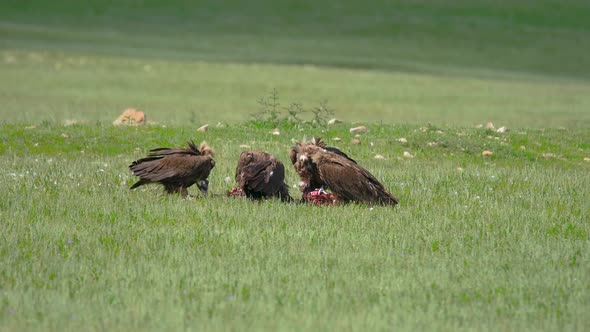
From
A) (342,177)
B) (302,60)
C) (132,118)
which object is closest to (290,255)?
(342,177)

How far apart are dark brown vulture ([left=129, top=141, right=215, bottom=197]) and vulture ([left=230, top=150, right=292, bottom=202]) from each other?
42 cm

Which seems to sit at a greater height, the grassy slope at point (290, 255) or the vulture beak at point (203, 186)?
the vulture beak at point (203, 186)

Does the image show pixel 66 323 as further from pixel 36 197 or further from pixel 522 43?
pixel 522 43

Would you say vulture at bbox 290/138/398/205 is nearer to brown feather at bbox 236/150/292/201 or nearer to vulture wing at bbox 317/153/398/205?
vulture wing at bbox 317/153/398/205

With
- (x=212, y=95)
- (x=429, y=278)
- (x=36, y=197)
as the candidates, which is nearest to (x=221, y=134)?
(x=36, y=197)

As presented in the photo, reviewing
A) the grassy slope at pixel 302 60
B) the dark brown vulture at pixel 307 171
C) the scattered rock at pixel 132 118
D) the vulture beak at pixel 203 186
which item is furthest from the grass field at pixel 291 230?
the scattered rock at pixel 132 118

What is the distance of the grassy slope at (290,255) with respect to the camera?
6457mm

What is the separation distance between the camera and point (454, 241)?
8711mm

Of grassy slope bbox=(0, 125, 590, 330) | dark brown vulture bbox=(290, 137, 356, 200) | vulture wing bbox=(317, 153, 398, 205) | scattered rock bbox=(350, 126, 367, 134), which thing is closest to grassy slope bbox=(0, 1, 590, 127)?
scattered rock bbox=(350, 126, 367, 134)

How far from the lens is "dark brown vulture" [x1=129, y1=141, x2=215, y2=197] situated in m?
10.4

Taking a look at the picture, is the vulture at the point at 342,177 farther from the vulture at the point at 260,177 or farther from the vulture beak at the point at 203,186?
the vulture beak at the point at 203,186

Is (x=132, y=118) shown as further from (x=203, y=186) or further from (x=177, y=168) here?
(x=177, y=168)

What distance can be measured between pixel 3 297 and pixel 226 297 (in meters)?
1.68

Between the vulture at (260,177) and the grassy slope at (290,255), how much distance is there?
0.87 feet
